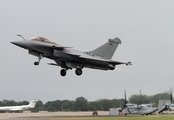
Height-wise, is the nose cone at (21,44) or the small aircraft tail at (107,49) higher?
the small aircraft tail at (107,49)

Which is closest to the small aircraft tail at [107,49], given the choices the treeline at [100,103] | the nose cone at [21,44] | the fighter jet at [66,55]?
the fighter jet at [66,55]

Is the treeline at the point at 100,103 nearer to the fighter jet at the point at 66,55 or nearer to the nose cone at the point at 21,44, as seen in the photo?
the fighter jet at the point at 66,55

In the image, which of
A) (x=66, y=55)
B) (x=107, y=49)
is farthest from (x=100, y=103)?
(x=66, y=55)

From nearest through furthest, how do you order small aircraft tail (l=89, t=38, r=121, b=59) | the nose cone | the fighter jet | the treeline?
the nose cone, the fighter jet, small aircraft tail (l=89, t=38, r=121, b=59), the treeline

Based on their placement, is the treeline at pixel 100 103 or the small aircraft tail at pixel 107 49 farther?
the treeline at pixel 100 103

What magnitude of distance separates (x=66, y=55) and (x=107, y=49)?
6915mm

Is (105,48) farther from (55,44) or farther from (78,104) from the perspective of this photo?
(78,104)

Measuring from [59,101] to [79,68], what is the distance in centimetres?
12017

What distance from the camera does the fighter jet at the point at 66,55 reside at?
125ft

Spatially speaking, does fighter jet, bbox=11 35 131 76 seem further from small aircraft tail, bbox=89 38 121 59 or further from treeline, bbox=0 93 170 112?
treeline, bbox=0 93 170 112

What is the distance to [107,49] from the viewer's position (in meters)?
44.8

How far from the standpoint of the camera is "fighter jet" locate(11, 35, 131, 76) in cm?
3811

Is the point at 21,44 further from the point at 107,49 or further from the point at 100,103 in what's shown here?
Answer: the point at 100,103

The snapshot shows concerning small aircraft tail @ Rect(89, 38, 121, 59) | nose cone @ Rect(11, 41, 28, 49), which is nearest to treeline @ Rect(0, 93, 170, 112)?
small aircraft tail @ Rect(89, 38, 121, 59)
